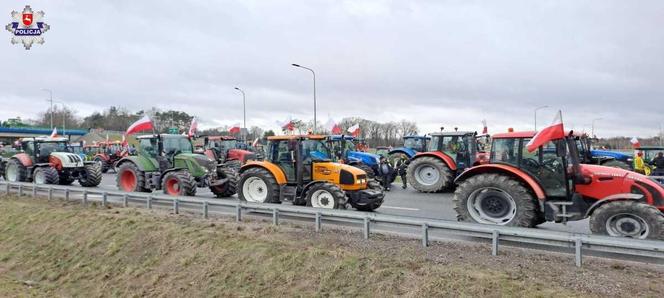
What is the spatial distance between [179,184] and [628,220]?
11.0 m

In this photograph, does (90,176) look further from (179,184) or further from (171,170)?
(179,184)

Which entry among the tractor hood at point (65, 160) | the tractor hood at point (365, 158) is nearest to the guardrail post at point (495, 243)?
the tractor hood at point (365, 158)

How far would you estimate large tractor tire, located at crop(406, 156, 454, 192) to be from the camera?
16203 millimetres

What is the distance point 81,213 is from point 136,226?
2579mm

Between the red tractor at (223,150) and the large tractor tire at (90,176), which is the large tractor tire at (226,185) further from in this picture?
the red tractor at (223,150)

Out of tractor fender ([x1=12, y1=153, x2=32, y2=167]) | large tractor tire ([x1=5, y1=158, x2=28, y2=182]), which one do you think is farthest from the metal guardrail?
large tractor tire ([x1=5, y1=158, x2=28, y2=182])

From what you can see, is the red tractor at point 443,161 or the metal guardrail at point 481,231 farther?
the red tractor at point 443,161

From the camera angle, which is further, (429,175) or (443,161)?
(429,175)

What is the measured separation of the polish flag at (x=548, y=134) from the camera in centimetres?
783

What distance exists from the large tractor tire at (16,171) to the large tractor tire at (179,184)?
8477mm

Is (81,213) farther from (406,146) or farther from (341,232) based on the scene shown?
(406,146)

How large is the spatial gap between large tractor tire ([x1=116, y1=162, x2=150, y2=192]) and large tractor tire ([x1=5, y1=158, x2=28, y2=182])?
241 inches

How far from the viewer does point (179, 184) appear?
13.5m

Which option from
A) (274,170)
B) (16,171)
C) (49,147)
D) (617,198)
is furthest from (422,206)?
(16,171)
